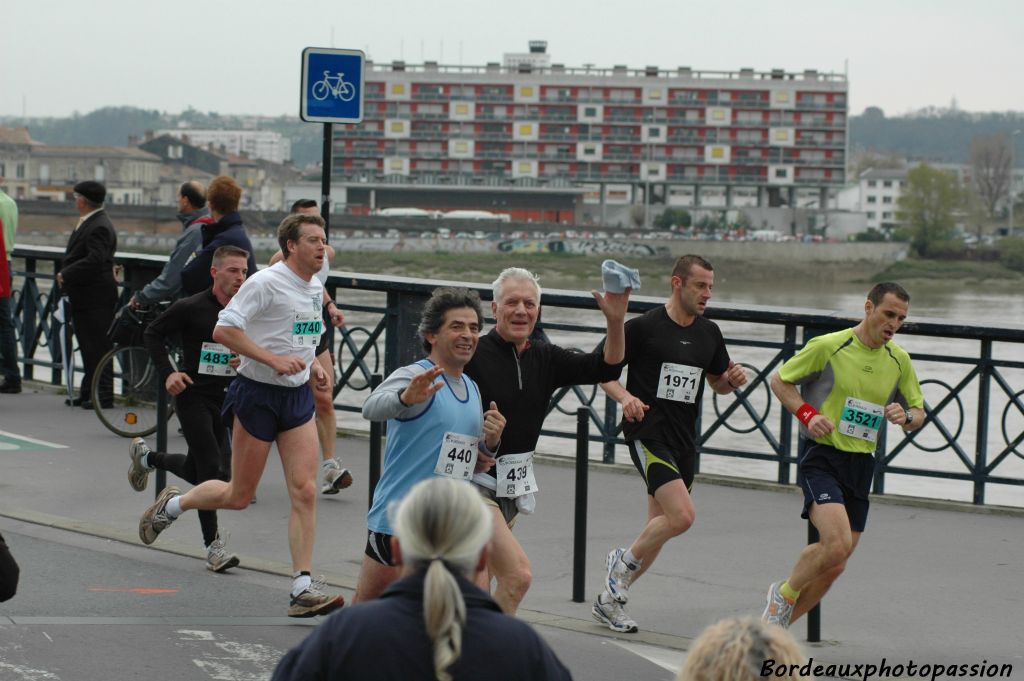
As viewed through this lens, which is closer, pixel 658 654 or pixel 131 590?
pixel 658 654

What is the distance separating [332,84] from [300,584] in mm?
4858

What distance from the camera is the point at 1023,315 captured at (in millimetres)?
62812

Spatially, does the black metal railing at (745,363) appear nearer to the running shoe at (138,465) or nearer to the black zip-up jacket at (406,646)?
the running shoe at (138,465)

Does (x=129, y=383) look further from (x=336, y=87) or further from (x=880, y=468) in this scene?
(x=880, y=468)

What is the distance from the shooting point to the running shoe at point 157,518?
7.31m

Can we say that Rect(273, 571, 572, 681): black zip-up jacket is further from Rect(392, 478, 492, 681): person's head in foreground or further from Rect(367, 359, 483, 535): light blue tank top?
Rect(367, 359, 483, 535): light blue tank top

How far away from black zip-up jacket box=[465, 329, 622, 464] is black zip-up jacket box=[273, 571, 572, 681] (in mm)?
2587

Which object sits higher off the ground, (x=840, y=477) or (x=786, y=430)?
(x=840, y=477)

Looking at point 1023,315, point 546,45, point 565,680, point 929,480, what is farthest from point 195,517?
point 546,45

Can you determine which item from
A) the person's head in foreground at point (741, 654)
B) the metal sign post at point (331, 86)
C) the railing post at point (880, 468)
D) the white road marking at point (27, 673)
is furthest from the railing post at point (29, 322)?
the person's head in foreground at point (741, 654)

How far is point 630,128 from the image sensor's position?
550 ft

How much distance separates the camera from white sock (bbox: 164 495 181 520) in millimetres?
7207

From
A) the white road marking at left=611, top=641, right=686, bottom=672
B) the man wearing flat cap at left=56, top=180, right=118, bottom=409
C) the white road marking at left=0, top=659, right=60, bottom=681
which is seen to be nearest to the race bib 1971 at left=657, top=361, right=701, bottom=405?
the white road marking at left=611, top=641, right=686, bottom=672

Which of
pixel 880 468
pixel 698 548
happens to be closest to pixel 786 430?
pixel 880 468
